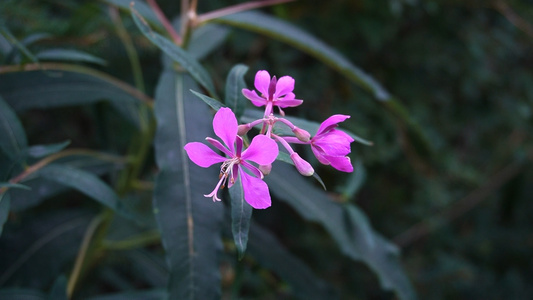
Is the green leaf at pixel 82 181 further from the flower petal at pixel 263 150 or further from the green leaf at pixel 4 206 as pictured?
the flower petal at pixel 263 150

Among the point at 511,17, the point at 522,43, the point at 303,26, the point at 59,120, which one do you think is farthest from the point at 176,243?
the point at 522,43

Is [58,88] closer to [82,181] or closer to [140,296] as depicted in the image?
[82,181]

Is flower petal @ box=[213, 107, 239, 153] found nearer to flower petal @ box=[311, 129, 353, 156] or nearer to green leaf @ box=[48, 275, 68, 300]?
flower petal @ box=[311, 129, 353, 156]

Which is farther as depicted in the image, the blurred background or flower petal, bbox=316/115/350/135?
the blurred background

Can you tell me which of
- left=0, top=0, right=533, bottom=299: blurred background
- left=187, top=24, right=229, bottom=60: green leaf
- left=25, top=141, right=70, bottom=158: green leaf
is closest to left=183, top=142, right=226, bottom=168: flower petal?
left=25, top=141, right=70, bottom=158: green leaf

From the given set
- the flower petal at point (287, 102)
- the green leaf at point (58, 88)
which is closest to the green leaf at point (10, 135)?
the green leaf at point (58, 88)

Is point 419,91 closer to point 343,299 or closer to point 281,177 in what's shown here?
point 343,299
